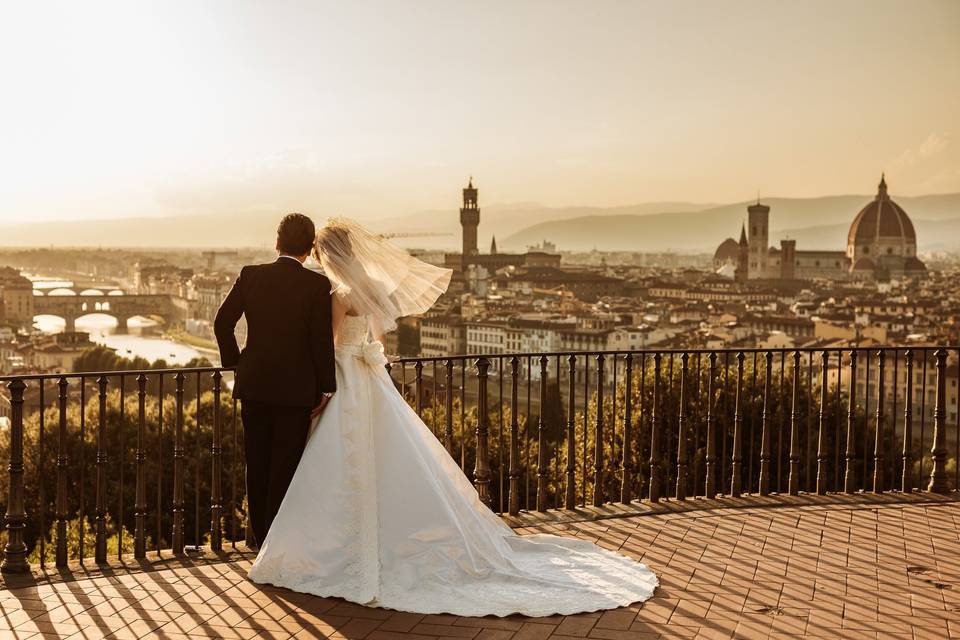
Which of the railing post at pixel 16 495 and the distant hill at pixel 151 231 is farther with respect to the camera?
the distant hill at pixel 151 231

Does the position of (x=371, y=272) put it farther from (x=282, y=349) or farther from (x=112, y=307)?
(x=112, y=307)

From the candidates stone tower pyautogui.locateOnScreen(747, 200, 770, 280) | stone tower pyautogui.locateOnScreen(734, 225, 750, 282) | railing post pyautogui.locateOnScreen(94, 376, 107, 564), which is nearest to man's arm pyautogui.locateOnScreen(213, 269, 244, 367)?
railing post pyautogui.locateOnScreen(94, 376, 107, 564)

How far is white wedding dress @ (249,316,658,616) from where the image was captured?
12.6 ft

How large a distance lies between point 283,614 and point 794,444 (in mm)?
3575

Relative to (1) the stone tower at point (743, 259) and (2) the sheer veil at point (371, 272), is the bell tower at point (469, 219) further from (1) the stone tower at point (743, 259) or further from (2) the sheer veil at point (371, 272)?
(2) the sheer veil at point (371, 272)

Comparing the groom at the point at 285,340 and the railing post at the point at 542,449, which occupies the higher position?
the groom at the point at 285,340

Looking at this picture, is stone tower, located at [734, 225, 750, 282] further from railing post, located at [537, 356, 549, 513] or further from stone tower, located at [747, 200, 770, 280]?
railing post, located at [537, 356, 549, 513]

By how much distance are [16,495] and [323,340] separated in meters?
1.59

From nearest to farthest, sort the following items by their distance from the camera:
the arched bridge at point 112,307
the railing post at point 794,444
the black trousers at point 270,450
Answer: the black trousers at point 270,450 < the railing post at point 794,444 < the arched bridge at point 112,307

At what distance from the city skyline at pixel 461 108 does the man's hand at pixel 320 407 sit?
132 feet

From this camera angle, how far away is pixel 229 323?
4074 millimetres

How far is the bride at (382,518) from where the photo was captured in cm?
383

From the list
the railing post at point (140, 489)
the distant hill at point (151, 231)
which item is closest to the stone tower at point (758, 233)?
the distant hill at point (151, 231)

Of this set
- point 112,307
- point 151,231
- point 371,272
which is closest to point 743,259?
point 151,231
